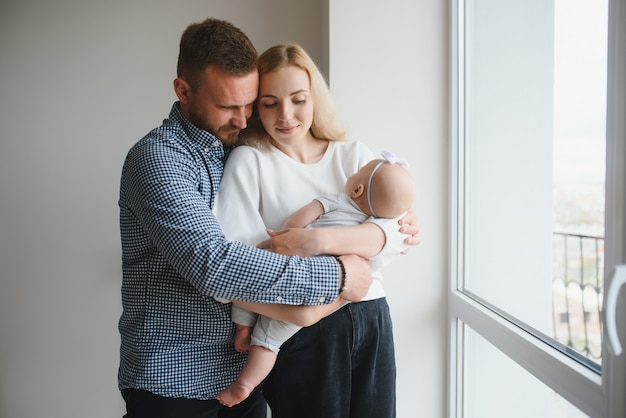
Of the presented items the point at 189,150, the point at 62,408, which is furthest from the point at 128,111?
the point at 62,408

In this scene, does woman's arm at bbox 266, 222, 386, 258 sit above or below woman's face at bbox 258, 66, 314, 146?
below

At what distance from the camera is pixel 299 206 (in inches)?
59.4

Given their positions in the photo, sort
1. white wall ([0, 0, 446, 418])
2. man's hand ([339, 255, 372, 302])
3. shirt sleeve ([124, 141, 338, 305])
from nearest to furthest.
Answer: shirt sleeve ([124, 141, 338, 305])
man's hand ([339, 255, 372, 302])
white wall ([0, 0, 446, 418])

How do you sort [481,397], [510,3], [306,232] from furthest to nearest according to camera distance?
1. [481,397]
2. [510,3]
3. [306,232]

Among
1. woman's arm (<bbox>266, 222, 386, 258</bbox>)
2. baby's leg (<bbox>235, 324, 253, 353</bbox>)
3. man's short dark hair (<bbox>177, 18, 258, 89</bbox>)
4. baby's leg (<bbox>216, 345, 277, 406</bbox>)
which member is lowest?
baby's leg (<bbox>216, 345, 277, 406</bbox>)

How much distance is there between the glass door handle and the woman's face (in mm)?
898

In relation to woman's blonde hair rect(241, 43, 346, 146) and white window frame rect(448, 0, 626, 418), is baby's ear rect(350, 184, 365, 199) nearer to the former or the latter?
woman's blonde hair rect(241, 43, 346, 146)

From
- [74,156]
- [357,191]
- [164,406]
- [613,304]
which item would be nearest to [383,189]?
[357,191]

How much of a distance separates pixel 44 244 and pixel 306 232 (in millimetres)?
1650

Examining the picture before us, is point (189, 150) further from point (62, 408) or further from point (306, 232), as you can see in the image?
point (62, 408)

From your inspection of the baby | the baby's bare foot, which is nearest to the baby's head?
the baby

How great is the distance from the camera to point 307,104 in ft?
5.04

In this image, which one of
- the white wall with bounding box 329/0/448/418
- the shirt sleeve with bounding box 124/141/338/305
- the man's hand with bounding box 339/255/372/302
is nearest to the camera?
the shirt sleeve with bounding box 124/141/338/305

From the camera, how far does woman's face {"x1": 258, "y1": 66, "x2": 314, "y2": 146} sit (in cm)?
150
